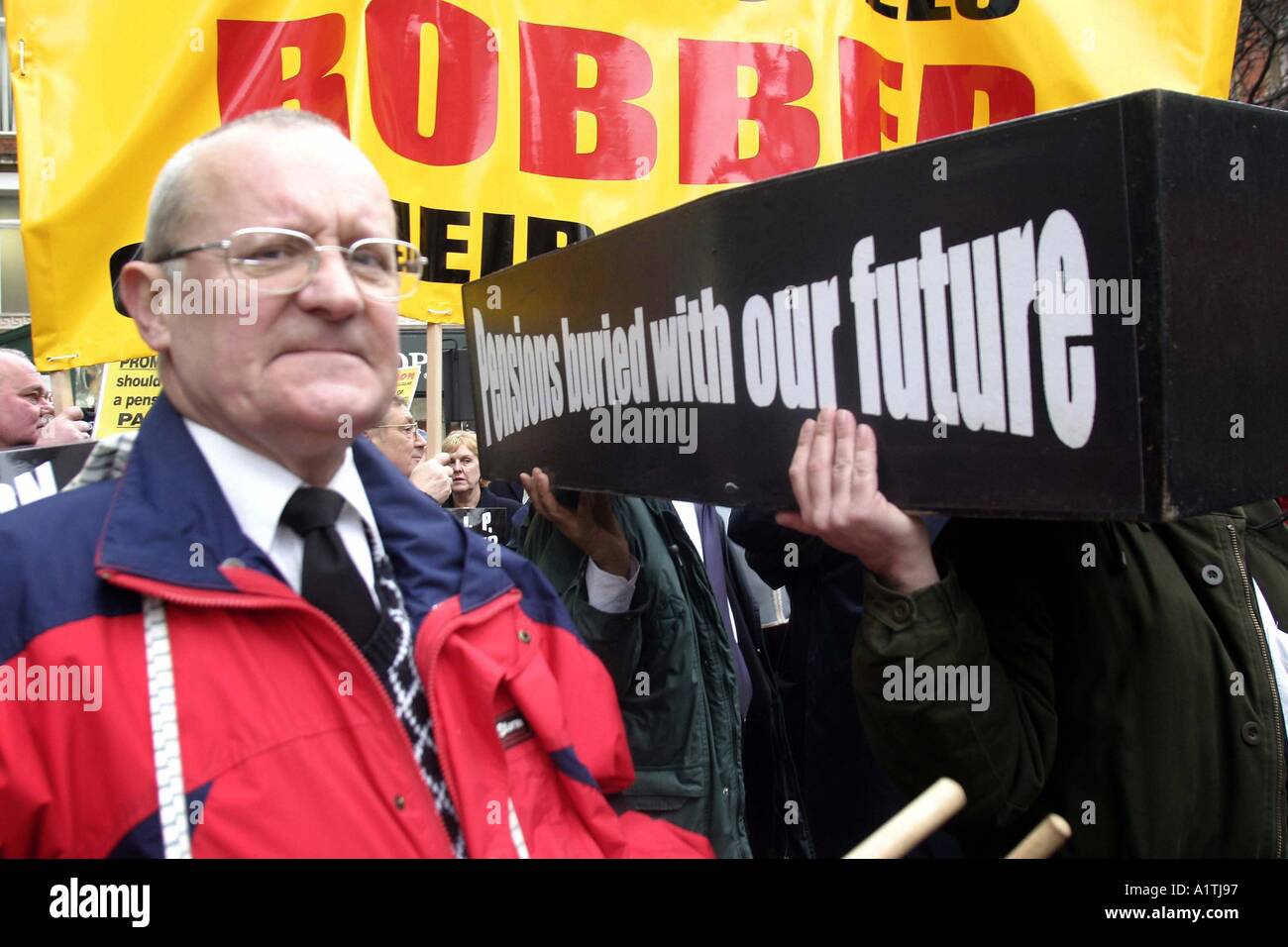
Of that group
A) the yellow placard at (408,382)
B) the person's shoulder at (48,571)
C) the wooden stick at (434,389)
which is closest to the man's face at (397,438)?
the wooden stick at (434,389)

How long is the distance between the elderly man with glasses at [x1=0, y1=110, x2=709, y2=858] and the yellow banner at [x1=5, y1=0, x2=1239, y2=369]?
75.2 inches

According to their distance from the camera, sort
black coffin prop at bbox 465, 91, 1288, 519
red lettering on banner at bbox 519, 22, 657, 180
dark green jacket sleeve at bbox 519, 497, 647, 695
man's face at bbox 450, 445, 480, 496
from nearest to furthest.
→ 1. black coffin prop at bbox 465, 91, 1288, 519
2. dark green jacket sleeve at bbox 519, 497, 647, 695
3. red lettering on banner at bbox 519, 22, 657, 180
4. man's face at bbox 450, 445, 480, 496

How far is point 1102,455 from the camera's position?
1.33 m

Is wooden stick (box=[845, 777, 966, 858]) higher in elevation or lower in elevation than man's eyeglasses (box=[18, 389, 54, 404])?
lower

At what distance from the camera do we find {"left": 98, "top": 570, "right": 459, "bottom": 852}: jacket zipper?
110cm

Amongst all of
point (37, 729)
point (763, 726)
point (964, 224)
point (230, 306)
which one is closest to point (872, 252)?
point (964, 224)

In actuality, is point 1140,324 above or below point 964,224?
below

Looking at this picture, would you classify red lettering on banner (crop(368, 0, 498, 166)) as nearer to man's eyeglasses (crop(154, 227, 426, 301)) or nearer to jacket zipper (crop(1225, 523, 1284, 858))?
man's eyeglasses (crop(154, 227, 426, 301))

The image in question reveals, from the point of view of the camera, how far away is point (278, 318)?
1.21 m

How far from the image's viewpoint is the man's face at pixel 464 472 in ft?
16.5

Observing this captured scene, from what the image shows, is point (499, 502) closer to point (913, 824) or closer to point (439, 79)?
point (439, 79)

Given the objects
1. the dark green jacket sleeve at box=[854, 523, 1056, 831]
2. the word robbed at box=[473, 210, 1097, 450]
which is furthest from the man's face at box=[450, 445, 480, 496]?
the dark green jacket sleeve at box=[854, 523, 1056, 831]
